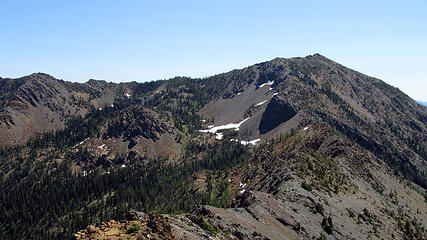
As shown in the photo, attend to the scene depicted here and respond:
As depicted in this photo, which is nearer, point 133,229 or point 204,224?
point 133,229

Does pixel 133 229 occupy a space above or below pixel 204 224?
above

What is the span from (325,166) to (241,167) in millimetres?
69396

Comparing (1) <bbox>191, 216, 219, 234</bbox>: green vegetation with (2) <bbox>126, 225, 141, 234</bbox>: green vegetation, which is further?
(1) <bbox>191, 216, 219, 234</bbox>: green vegetation

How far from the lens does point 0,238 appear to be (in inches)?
6604

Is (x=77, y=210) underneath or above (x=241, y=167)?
underneath

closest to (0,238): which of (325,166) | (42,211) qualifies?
(42,211)

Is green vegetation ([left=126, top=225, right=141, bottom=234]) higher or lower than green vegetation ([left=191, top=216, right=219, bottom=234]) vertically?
higher

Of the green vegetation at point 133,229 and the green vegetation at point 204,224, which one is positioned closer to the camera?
the green vegetation at point 133,229

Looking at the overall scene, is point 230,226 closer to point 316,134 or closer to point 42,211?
point 316,134

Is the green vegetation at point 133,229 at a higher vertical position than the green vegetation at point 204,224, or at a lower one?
higher

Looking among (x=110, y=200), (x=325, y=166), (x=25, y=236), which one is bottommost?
(x=25, y=236)

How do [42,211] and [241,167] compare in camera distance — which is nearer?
[241,167]

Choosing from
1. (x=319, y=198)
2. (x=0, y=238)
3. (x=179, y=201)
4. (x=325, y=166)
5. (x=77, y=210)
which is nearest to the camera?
(x=319, y=198)

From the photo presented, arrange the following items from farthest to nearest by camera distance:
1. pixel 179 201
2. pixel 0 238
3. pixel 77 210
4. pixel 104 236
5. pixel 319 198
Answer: pixel 77 210
pixel 0 238
pixel 179 201
pixel 319 198
pixel 104 236
